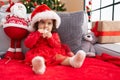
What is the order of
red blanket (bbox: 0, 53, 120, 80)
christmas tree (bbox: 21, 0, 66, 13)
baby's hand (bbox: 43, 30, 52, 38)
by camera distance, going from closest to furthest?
red blanket (bbox: 0, 53, 120, 80)
baby's hand (bbox: 43, 30, 52, 38)
christmas tree (bbox: 21, 0, 66, 13)

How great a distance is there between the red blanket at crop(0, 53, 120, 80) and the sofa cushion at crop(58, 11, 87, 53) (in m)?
0.25

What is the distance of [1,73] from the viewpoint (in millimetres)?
1031

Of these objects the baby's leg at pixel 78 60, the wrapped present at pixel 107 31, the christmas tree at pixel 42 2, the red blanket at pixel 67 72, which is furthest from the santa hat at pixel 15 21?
the christmas tree at pixel 42 2

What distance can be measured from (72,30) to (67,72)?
19.0 inches

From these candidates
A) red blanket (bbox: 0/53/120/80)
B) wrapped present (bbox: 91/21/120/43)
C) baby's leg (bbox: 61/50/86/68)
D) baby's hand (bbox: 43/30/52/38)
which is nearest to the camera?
red blanket (bbox: 0/53/120/80)

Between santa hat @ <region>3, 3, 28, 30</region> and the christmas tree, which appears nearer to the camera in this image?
santa hat @ <region>3, 3, 28, 30</region>

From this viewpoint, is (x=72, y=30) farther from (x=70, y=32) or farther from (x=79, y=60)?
(x=79, y=60)

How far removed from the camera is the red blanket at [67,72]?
0.96 metres

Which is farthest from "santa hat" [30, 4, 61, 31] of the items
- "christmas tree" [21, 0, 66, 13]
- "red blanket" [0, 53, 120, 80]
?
"christmas tree" [21, 0, 66, 13]

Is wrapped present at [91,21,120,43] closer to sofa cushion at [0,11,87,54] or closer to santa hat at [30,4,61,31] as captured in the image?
sofa cushion at [0,11,87,54]

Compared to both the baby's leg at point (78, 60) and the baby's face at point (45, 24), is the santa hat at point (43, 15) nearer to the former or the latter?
the baby's face at point (45, 24)

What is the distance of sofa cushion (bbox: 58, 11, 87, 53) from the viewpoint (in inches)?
57.0

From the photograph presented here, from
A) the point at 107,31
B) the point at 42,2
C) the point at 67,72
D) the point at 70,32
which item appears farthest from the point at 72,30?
the point at 42,2

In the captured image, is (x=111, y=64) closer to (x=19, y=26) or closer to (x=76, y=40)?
(x=76, y=40)
